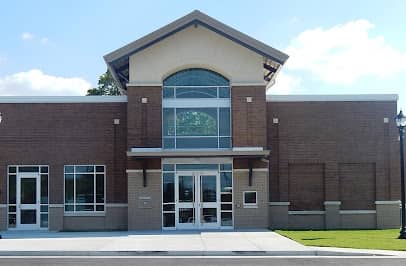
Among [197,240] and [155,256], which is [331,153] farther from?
[155,256]

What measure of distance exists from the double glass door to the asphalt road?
10792 mm

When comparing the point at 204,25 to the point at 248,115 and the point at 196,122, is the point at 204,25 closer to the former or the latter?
the point at 196,122

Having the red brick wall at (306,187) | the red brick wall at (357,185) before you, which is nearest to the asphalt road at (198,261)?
the red brick wall at (306,187)

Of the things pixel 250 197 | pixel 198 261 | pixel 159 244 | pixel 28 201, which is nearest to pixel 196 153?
pixel 250 197

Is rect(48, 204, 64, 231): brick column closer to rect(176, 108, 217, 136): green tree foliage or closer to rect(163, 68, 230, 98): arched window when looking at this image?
rect(176, 108, 217, 136): green tree foliage

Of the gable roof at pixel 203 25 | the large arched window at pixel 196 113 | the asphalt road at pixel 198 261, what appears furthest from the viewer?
the large arched window at pixel 196 113

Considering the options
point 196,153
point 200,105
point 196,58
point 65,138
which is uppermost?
point 196,58

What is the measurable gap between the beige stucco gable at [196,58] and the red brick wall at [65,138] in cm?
229

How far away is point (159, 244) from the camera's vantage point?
2227cm

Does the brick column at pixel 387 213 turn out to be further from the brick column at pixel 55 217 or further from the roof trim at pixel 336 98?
the brick column at pixel 55 217

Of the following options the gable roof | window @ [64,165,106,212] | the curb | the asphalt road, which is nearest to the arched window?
the gable roof

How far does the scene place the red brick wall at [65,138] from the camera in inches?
1196

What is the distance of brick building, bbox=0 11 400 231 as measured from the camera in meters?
29.2

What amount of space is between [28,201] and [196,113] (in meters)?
8.80
